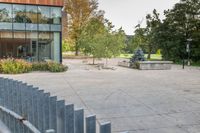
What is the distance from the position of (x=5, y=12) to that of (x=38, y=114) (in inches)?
901

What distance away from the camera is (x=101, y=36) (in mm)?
30172

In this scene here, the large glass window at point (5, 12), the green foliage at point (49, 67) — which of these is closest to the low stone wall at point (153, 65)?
the green foliage at point (49, 67)

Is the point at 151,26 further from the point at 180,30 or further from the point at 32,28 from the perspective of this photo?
the point at 32,28

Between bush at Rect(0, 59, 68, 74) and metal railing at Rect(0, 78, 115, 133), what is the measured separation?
1346 cm

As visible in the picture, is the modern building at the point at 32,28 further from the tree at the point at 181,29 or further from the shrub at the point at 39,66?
the tree at the point at 181,29

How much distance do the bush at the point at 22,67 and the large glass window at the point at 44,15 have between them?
237 inches

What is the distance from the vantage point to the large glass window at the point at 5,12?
25748 millimetres

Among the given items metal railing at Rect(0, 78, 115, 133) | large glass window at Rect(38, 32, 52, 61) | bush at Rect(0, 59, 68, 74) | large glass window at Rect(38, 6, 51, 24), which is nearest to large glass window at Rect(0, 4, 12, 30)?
large glass window at Rect(38, 6, 51, 24)

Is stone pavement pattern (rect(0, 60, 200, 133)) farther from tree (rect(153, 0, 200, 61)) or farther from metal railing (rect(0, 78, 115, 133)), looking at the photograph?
tree (rect(153, 0, 200, 61))

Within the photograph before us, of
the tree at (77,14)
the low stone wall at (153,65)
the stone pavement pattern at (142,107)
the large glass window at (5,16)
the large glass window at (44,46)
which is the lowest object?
the stone pavement pattern at (142,107)

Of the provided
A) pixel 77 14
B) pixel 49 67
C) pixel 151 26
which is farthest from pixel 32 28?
pixel 77 14

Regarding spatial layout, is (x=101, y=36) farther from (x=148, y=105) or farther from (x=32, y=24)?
(x=148, y=105)

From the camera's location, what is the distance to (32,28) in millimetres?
26469

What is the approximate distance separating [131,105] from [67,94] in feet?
10.6
